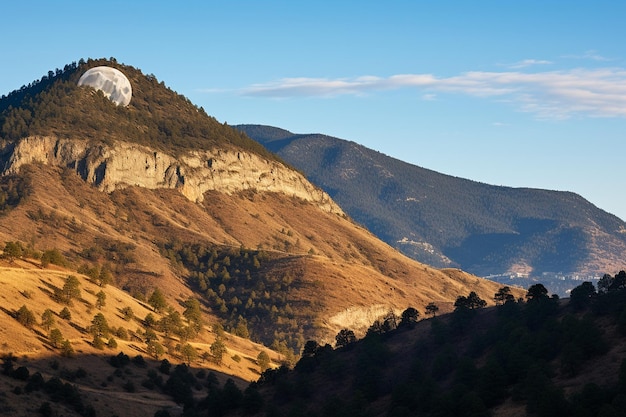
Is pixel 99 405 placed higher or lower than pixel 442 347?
lower

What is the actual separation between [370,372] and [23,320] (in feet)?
162

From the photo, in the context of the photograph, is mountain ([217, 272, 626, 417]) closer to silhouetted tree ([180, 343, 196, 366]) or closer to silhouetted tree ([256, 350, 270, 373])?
silhouetted tree ([180, 343, 196, 366])

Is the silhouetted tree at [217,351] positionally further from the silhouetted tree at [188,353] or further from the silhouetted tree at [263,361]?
the silhouetted tree at [263,361]

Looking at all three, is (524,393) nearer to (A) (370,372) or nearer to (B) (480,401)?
(B) (480,401)

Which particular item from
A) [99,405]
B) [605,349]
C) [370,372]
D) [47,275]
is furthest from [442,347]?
[47,275]

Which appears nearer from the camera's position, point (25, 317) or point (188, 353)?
point (25, 317)

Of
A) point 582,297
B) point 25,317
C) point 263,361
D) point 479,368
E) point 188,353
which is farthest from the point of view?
point 263,361

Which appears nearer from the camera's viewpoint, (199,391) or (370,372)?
(370,372)

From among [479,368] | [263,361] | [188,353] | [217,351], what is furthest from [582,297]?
[263,361]

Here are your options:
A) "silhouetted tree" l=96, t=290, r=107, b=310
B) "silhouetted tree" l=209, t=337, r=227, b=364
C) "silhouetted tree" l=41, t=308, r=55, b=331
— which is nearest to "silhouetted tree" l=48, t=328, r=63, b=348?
"silhouetted tree" l=41, t=308, r=55, b=331

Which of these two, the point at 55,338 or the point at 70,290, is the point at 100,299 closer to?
the point at 70,290

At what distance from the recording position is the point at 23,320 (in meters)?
145

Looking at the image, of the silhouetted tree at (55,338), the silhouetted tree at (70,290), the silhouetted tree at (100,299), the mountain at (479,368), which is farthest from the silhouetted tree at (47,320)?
the mountain at (479,368)

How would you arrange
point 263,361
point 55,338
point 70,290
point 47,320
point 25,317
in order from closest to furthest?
1. point 55,338
2. point 25,317
3. point 47,320
4. point 70,290
5. point 263,361
